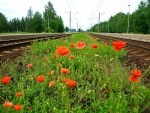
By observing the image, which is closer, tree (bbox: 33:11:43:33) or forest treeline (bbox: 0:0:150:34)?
forest treeline (bbox: 0:0:150:34)

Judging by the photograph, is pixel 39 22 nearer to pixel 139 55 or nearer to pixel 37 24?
pixel 37 24

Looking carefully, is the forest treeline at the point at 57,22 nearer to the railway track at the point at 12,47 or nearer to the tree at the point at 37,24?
the tree at the point at 37,24

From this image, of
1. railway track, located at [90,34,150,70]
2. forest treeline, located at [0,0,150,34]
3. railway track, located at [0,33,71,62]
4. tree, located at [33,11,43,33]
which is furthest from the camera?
tree, located at [33,11,43,33]

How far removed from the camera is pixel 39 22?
110 m

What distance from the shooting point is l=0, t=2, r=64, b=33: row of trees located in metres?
84.5

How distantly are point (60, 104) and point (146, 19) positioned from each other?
74.3 m

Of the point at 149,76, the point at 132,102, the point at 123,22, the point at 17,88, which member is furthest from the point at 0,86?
the point at 123,22

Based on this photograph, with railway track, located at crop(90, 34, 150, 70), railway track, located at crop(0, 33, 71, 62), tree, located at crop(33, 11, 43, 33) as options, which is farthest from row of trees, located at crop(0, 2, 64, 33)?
railway track, located at crop(90, 34, 150, 70)

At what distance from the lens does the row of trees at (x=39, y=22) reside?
84475 millimetres

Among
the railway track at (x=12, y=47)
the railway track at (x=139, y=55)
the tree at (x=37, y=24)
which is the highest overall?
the tree at (x=37, y=24)

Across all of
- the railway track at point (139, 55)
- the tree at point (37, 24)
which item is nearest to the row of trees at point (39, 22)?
the tree at point (37, 24)

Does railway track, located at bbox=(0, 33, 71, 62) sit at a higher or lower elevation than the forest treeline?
lower

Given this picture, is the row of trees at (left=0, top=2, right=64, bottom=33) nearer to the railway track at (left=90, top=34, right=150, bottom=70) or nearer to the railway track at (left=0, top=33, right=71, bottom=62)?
the railway track at (left=0, top=33, right=71, bottom=62)

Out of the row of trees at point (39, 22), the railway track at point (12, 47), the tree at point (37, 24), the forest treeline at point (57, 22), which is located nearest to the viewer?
the railway track at point (12, 47)
